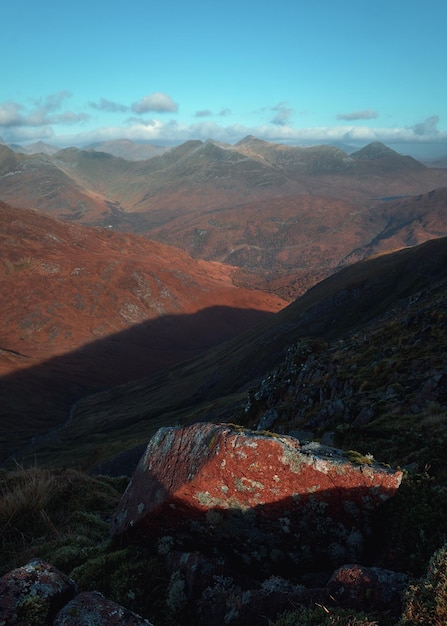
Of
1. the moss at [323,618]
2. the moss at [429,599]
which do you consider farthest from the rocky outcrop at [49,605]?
the moss at [429,599]

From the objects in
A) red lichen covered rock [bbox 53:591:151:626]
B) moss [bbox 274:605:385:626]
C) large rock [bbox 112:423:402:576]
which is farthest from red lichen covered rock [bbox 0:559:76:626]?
moss [bbox 274:605:385:626]

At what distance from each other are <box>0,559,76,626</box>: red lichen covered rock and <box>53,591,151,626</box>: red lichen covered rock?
0.26m

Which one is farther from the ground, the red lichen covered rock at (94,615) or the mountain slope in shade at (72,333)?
the red lichen covered rock at (94,615)

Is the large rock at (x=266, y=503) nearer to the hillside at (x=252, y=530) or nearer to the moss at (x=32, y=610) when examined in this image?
the hillside at (x=252, y=530)

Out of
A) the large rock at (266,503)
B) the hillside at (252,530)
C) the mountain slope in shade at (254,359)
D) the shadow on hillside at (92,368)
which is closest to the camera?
the hillside at (252,530)

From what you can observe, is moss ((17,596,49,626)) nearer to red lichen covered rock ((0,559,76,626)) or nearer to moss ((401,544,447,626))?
red lichen covered rock ((0,559,76,626))

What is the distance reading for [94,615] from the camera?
18.4 feet

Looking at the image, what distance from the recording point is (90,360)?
15262cm

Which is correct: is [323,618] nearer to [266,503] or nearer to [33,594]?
[266,503]

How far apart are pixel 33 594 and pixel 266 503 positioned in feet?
12.9

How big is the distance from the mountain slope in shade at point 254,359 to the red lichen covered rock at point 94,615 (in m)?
53.2

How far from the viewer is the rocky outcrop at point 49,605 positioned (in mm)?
5562

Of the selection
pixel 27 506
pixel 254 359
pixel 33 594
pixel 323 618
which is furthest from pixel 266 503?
pixel 254 359

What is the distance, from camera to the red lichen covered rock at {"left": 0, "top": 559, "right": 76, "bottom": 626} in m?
5.60
